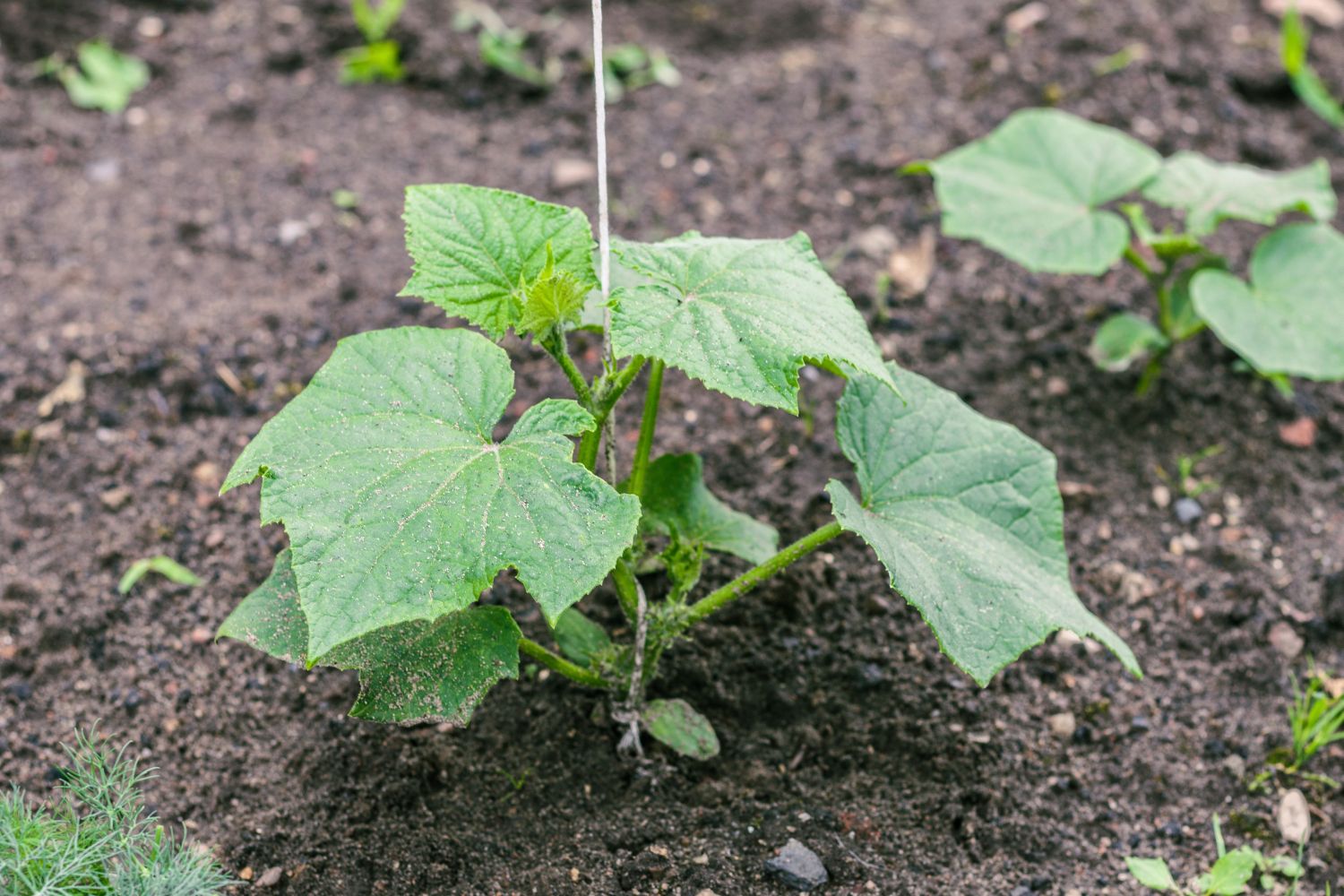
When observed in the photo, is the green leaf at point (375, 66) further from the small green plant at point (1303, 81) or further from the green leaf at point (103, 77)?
the small green plant at point (1303, 81)

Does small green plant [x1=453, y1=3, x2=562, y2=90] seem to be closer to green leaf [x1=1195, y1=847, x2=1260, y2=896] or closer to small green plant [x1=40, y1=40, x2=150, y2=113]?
small green plant [x1=40, y1=40, x2=150, y2=113]

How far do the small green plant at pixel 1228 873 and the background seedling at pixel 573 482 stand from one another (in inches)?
21.3

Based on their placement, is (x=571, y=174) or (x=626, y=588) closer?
(x=626, y=588)

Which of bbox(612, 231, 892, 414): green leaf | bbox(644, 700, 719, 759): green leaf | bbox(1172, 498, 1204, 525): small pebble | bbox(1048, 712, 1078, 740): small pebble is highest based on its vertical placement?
bbox(612, 231, 892, 414): green leaf

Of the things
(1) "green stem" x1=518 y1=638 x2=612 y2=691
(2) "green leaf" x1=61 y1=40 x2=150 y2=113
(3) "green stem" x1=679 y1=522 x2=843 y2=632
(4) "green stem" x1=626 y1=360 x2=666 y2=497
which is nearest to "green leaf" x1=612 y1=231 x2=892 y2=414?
(4) "green stem" x1=626 y1=360 x2=666 y2=497

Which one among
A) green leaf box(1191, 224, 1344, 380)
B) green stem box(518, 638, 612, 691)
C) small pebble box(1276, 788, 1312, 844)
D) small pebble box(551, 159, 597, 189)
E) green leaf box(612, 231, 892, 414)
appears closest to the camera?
green leaf box(612, 231, 892, 414)

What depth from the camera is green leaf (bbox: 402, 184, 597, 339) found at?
202 centimetres

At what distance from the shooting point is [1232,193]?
3.19 metres

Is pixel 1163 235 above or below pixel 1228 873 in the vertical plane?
above

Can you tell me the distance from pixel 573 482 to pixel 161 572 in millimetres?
1441

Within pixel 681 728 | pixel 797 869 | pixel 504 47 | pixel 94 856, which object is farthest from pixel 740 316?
pixel 504 47

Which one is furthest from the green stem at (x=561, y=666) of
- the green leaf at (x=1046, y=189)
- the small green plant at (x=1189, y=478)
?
the small green plant at (x=1189, y=478)

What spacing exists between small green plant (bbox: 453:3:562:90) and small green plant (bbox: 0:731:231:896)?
2.98 meters

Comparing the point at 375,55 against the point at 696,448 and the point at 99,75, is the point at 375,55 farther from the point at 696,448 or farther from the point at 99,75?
the point at 696,448
